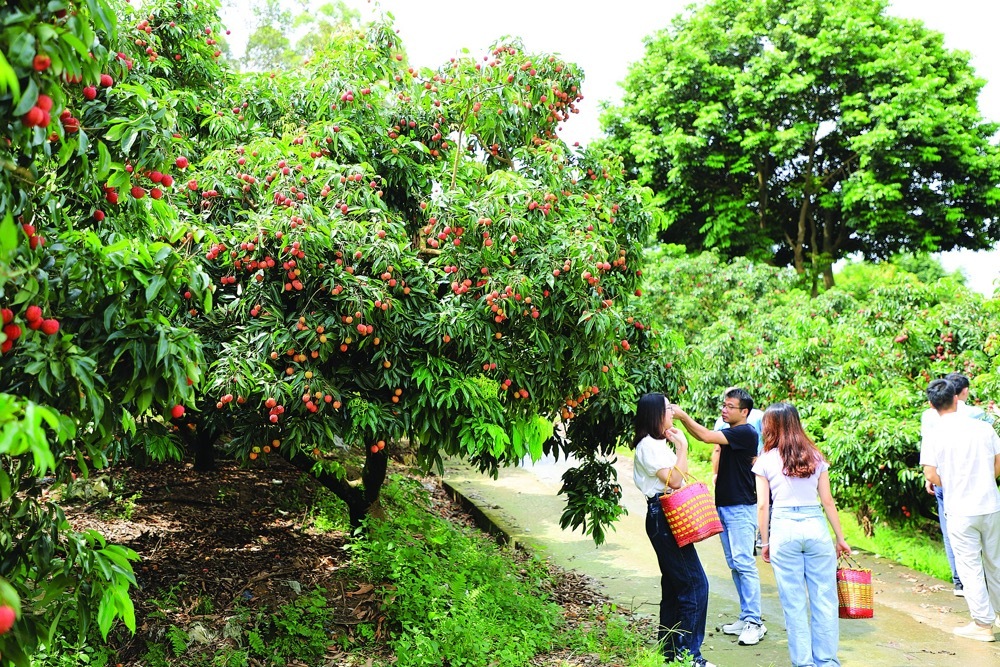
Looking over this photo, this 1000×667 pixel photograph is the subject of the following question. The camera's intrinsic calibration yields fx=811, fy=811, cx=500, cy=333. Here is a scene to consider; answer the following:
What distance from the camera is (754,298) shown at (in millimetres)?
15812

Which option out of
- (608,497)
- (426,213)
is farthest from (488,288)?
(608,497)

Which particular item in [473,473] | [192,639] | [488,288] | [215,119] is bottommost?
[192,639]

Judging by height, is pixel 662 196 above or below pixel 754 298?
above

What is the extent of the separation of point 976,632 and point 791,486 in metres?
2.50

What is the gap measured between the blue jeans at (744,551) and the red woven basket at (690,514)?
995mm

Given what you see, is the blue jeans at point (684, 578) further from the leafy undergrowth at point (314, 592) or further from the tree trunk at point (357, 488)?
the tree trunk at point (357, 488)

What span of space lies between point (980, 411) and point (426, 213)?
14.6 feet

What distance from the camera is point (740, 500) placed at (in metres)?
5.69

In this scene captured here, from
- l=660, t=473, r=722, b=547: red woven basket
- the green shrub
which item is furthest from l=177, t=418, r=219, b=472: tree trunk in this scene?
l=660, t=473, r=722, b=547: red woven basket

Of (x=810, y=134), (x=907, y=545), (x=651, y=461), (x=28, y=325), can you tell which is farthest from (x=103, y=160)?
(x=810, y=134)

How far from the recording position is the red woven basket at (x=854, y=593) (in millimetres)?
4746

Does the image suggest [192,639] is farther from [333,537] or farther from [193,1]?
[193,1]

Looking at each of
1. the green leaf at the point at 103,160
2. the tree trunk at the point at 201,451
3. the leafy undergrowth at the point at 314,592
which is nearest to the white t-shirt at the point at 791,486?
the leafy undergrowth at the point at 314,592

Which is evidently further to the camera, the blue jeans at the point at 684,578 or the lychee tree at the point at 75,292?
the blue jeans at the point at 684,578
